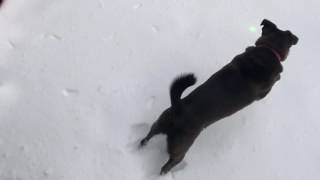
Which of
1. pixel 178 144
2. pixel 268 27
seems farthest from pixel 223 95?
pixel 268 27

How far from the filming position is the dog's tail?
2.56 metres

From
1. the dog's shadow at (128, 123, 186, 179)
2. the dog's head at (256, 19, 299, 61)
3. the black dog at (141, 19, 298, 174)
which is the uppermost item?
the dog's head at (256, 19, 299, 61)

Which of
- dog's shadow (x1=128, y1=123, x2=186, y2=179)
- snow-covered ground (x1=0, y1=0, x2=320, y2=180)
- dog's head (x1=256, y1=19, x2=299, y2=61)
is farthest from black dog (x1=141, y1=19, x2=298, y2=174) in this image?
snow-covered ground (x1=0, y1=0, x2=320, y2=180)

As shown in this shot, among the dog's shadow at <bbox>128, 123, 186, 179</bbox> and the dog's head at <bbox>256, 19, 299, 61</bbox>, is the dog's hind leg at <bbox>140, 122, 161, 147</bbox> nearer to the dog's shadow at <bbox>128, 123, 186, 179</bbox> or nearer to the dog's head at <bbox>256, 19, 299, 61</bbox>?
the dog's shadow at <bbox>128, 123, 186, 179</bbox>

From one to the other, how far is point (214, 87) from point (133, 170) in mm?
712

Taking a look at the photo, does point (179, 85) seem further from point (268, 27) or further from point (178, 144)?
point (268, 27)

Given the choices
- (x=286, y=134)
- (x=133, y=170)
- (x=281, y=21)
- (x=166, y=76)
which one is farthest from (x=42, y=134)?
(x=281, y=21)

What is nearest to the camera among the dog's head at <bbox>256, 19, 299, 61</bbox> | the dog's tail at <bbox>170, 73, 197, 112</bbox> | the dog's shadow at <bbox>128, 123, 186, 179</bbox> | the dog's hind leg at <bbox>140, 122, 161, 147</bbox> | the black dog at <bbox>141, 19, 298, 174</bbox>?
the dog's tail at <bbox>170, 73, 197, 112</bbox>

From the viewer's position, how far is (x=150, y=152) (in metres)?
3.23

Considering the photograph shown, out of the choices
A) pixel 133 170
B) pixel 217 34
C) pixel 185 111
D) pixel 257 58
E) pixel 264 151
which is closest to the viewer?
pixel 185 111

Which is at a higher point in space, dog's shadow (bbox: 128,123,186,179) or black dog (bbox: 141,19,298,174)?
black dog (bbox: 141,19,298,174)

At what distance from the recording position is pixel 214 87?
9.51 feet

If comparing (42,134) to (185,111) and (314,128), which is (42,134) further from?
(314,128)

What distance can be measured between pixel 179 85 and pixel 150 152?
2.52 ft
